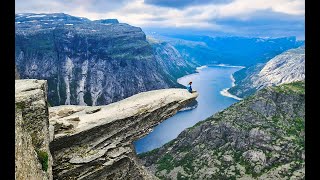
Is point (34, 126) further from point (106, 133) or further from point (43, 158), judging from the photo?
point (106, 133)

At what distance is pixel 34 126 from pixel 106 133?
11.7 metres

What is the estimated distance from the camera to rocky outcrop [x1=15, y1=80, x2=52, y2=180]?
2927cm

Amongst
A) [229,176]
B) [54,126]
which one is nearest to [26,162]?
[54,126]

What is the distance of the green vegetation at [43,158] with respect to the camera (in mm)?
32931

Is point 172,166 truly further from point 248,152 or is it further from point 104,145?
point 104,145

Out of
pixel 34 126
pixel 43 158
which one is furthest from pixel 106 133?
pixel 34 126

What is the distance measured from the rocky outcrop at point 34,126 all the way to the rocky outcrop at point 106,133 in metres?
5.53

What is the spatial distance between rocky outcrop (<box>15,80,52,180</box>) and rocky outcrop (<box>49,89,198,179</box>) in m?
5.53

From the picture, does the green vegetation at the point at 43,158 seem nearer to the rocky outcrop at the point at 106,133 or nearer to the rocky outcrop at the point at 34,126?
the rocky outcrop at the point at 34,126

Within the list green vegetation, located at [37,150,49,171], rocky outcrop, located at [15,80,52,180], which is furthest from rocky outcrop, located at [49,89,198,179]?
green vegetation, located at [37,150,49,171]

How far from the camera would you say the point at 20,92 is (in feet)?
112

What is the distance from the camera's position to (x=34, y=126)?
3369 cm

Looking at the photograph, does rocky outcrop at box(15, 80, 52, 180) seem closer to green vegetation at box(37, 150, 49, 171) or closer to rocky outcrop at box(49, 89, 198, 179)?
green vegetation at box(37, 150, 49, 171)

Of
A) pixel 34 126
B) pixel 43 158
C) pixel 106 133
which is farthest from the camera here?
pixel 106 133
